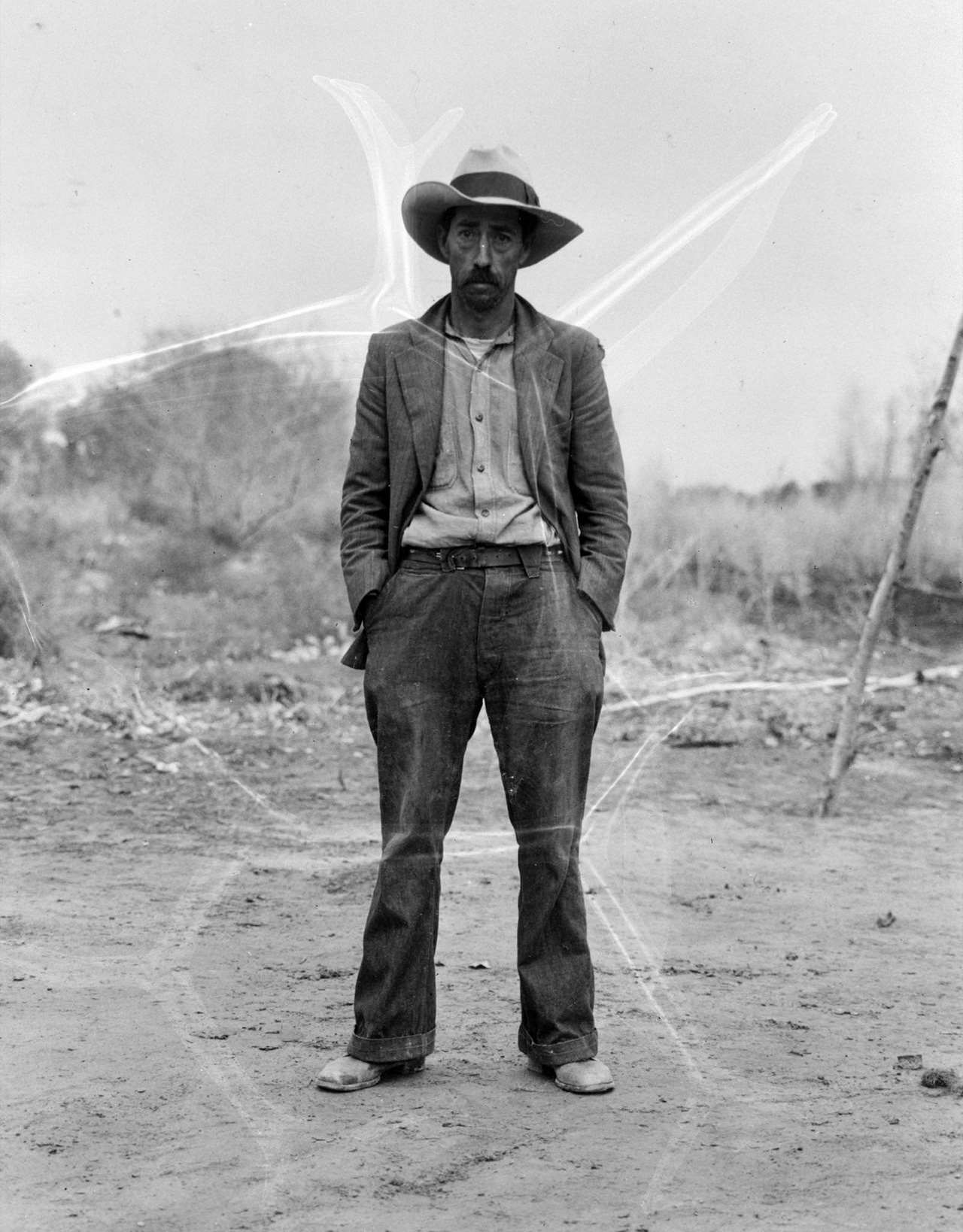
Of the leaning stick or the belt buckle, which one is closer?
the belt buckle

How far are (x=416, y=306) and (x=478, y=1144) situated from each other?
1759 millimetres

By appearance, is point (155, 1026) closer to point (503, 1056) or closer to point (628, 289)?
point (503, 1056)

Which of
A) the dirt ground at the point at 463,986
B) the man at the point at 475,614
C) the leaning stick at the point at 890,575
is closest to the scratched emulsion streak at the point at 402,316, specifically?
the dirt ground at the point at 463,986

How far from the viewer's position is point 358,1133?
2.35m

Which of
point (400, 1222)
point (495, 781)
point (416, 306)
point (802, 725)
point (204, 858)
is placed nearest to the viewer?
point (400, 1222)

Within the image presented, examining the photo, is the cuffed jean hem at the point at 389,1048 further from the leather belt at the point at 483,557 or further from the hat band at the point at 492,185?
the hat band at the point at 492,185

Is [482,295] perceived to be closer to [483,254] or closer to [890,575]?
[483,254]

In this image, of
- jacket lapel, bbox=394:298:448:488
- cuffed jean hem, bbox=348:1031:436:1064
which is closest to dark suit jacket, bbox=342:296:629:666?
jacket lapel, bbox=394:298:448:488

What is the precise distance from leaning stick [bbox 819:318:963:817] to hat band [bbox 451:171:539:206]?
344 centimetres

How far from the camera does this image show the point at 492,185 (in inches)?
102

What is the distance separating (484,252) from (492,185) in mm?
134

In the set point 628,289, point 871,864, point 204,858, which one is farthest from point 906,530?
point 204,858

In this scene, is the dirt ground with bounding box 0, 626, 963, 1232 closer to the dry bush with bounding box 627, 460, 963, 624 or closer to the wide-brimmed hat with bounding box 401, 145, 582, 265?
the wide-brimmed hat with bounding box 401, 145, 582, 265

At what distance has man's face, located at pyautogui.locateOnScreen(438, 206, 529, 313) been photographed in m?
2.59
